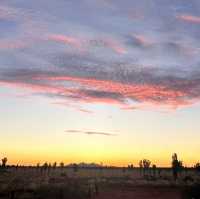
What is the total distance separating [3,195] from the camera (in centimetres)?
3128

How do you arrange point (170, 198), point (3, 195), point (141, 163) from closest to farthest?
1. point (3, 195)
2. point (170, 198)
3. point (141, 163)

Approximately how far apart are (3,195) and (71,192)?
647 centimetres

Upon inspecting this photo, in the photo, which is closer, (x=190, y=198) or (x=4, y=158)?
(x=190, y=198)

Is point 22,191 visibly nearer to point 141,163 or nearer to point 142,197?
point 142,197

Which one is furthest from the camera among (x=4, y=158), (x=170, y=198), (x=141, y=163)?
(x=141, y=163)

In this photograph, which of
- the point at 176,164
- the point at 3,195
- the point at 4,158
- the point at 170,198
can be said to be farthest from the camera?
the point at 4,158

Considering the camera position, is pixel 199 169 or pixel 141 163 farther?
pixel 141 163

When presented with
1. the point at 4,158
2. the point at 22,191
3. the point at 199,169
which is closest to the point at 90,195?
the point at 22,191

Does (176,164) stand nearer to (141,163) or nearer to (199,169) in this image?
(199,169)

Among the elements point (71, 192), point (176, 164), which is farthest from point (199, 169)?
point (71, 192)

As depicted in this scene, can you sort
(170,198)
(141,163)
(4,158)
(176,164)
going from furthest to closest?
A: (141,163) < (4,158) < (176,164) < (170,198)

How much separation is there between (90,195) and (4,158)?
1960 inches

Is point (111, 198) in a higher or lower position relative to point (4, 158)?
lower

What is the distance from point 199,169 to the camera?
8269 cm
